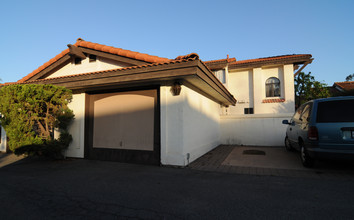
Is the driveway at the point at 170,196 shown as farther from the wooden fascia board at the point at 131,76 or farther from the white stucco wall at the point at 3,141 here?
the white stucco wall at the point at 3,141

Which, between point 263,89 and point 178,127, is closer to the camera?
point 178,127

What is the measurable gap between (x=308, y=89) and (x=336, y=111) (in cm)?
1968

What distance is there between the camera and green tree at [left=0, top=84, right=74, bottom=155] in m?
5.91

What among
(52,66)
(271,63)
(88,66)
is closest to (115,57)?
(88,66)

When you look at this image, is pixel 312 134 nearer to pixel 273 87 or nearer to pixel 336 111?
pixel 336 111

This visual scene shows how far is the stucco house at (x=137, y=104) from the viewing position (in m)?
5.42

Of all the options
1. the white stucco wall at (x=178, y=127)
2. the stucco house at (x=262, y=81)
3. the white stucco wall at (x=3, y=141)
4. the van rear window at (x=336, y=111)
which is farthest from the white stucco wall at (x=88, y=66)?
the stucco house at (x=262, y=81)

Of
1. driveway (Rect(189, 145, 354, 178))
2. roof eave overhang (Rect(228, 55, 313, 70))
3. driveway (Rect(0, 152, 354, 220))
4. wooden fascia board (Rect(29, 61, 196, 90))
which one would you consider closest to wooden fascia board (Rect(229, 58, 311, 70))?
roof eave overhang (Rect(228, 55, 313, 70))

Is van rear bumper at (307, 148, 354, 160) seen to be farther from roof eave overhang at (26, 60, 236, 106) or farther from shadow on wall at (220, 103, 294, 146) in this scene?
shadow on wall at (220, 103, 294, 146)

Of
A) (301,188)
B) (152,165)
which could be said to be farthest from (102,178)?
(301,188)

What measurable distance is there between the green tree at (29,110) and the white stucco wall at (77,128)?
60 cm

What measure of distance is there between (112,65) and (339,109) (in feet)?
24.4

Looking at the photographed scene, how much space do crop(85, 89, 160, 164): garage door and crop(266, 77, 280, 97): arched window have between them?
1258cm

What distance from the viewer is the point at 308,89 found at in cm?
2031
